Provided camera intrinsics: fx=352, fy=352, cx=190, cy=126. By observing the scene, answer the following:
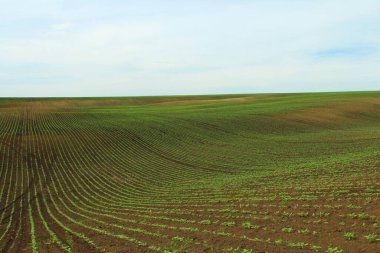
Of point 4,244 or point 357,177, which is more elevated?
point 357,177

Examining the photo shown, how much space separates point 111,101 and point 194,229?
102m

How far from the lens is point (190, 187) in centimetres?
2623

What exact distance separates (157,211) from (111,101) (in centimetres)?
9732

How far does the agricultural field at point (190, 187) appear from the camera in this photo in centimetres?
1432

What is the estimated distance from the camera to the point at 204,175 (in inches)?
1209

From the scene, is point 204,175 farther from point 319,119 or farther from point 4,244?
point 319,119

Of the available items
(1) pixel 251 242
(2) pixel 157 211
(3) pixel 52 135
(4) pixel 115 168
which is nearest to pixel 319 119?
(4) pixel 115 168

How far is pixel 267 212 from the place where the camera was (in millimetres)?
→ 16672

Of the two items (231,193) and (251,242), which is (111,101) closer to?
(231,193)

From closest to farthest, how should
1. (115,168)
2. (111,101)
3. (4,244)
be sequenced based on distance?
(4,244) → (115,168) → (111,101)

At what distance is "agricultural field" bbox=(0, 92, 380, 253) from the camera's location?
47.0 feet

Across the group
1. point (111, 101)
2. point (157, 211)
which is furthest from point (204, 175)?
point (111, 101)

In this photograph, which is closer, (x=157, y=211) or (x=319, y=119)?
(x=157, y=211)

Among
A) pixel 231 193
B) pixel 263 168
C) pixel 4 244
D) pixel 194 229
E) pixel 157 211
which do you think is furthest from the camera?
pixel 263 168
